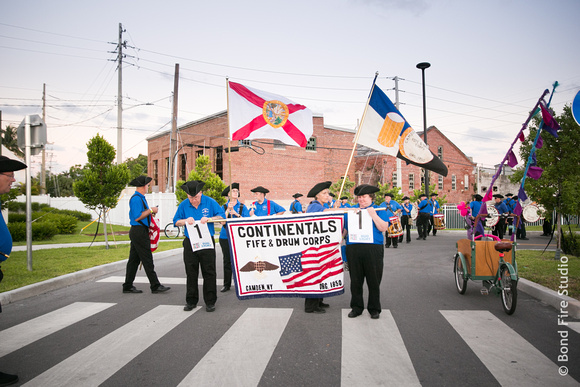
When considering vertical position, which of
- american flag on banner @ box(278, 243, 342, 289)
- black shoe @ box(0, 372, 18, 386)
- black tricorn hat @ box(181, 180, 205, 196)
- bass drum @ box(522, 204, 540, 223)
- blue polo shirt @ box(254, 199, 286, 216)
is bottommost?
black shoe @ box(0, 372, 18, 386)

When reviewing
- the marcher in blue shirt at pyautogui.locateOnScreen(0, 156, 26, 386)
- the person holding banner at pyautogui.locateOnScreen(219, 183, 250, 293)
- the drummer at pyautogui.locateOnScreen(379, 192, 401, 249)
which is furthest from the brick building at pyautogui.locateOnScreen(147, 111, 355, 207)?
the marcher in blue shirt at pyautogui.locateOnScreen(0, 156, 26, 386)

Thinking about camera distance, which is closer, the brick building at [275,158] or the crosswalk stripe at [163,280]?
the crosswalk stripe at [163,280]

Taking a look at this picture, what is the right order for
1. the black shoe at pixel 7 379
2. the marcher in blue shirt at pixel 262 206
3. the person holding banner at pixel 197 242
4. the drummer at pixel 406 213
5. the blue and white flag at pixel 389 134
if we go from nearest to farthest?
the black shoe at pixel 7 379, the person holding banner at pixel 197 242, the blue and white flag at pixel 389 134, the marcher in blue shirt at pixel 262 206, the drummer at pixel 406 213

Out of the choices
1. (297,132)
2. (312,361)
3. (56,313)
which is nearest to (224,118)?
(297,132)

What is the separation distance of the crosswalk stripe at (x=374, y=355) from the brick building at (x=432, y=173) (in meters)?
39.6

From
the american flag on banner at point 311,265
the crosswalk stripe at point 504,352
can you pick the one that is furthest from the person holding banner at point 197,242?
the crosswalk stripe at point 504,352

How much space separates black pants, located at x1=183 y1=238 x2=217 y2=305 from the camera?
20.0 feet

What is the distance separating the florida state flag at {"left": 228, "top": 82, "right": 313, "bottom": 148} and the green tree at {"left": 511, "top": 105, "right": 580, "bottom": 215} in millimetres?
5651

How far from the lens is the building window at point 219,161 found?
36.8 metres

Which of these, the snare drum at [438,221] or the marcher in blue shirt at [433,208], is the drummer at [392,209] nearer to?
the marcher in blue shirt at [433,208]

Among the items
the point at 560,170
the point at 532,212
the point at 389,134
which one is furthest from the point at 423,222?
the point at 389,134

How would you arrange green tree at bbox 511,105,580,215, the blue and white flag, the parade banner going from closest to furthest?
the parade banner
the blue and white flag
green tree at bbox 511,105,580,215

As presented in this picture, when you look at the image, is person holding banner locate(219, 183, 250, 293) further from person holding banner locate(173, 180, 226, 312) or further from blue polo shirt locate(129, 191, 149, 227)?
blue polo shirt locate(129, 191, 149, 227)

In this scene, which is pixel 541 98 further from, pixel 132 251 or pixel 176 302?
pixel 132 251
